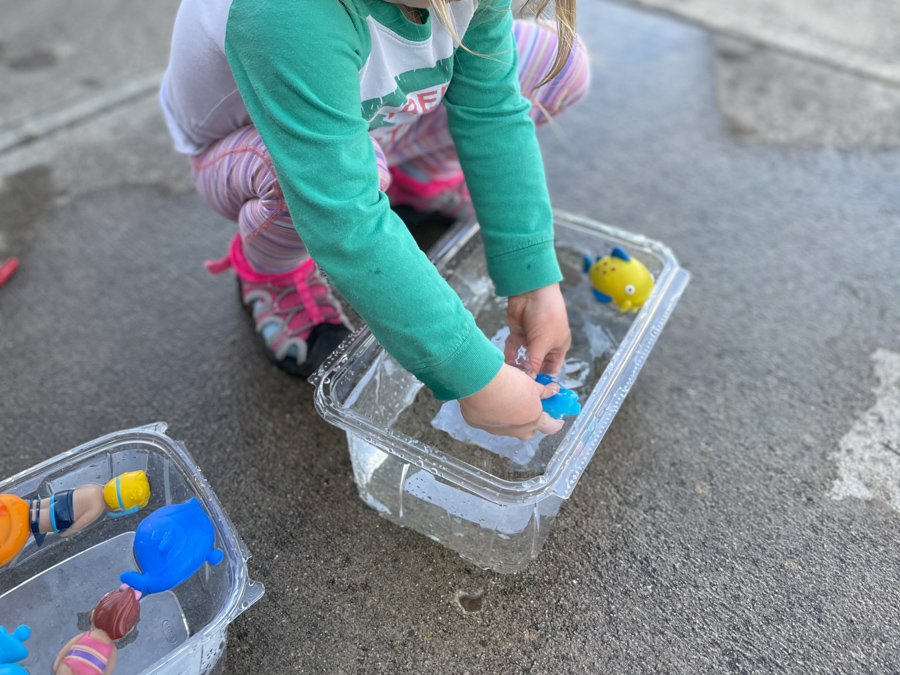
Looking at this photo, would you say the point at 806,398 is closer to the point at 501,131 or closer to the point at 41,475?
the point at 501,131

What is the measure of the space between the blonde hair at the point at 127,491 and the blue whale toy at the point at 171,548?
6cm

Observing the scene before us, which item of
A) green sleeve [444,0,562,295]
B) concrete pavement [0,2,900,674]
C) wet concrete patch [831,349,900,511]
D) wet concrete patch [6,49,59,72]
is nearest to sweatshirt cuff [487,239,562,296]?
green sleeve [444,0,562,295]

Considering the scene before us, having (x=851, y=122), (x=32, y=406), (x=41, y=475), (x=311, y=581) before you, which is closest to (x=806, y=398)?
(x=311, y=581)

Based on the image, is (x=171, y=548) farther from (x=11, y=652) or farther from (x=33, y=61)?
(x=33, y=61)

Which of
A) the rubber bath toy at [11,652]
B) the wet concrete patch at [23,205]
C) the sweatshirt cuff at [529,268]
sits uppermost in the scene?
the sweatshirt cuff at [529,268]

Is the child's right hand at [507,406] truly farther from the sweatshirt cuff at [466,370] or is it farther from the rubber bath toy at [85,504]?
the rubber bath toy at [85,504]

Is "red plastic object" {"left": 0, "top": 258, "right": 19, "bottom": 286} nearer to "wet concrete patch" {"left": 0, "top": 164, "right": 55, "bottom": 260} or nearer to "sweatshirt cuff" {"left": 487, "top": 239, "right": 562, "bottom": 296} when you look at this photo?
"wet concrete patch" {"left": 0, "top": 164, "right": 55, "bottom": 260}

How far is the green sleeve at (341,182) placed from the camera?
0.60 metres

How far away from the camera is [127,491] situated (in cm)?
74

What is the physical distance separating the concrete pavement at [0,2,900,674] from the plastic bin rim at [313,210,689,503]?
137 mm

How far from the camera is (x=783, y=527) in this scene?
0.83 metres

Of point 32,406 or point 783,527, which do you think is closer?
point 783,527

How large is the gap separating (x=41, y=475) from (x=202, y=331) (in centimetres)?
37

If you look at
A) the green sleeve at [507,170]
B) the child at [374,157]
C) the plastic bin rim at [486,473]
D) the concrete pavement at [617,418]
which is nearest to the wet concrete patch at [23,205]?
the concrete pavement at [617,418]
